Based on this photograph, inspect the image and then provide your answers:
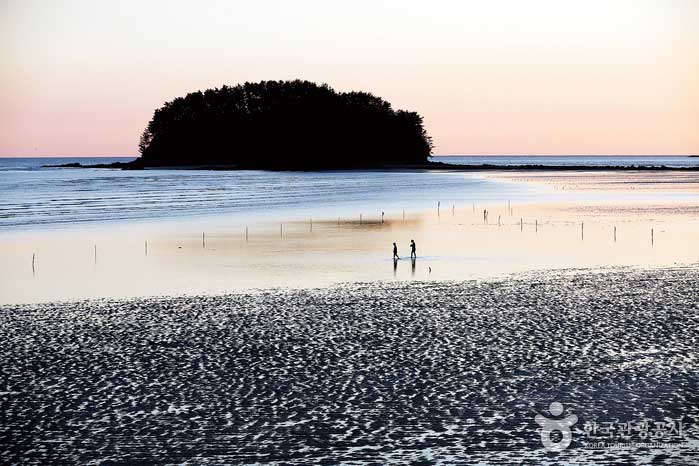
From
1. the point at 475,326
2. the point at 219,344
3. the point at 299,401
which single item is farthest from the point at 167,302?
the point at 299,401

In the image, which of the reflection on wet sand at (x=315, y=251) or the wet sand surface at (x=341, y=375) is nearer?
the wet sand surface at (x=341, y=375)

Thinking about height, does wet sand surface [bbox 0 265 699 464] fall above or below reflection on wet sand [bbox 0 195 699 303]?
below

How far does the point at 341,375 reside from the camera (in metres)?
19.5

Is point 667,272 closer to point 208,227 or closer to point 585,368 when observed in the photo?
point 585,368

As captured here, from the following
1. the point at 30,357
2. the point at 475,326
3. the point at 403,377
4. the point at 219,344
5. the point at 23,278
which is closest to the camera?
the point at 403,377

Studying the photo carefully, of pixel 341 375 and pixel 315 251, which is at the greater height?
pixel 315 251

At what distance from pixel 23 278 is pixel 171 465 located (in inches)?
906

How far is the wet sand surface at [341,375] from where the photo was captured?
49.3ft

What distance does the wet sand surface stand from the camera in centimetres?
1502

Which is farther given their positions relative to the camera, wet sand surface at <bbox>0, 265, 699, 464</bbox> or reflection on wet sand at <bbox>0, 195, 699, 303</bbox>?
reflection on wet sand at <bbox>0, 195, 699, 303</bbox>

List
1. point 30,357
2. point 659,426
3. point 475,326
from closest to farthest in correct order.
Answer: point 659,426, point 30,357, point 475,326

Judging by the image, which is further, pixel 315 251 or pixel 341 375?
pixel 315 251

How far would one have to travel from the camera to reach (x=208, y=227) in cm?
5978

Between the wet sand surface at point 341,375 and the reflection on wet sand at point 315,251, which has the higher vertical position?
the reflection on wet sand at point 315,251
